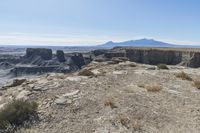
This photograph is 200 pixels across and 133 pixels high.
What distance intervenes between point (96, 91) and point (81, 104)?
2.33 m

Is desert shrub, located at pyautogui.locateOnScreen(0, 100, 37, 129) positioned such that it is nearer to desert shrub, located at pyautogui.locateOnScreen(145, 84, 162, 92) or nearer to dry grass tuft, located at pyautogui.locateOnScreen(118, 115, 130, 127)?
dry grass tuft, located at pyautogui.locateOnScreen(118, 115, 130, 127)

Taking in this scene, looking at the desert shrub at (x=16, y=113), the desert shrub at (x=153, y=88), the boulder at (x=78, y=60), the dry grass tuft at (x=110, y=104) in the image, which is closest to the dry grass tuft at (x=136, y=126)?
the dry grass tuft at (x=110, y=104)

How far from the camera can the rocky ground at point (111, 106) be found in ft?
37.7

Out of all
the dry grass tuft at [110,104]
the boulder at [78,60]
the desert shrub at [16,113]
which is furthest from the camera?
the boulder at [78,60]

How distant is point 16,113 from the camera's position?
12.1 meters

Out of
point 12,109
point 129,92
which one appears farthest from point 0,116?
point 129,92

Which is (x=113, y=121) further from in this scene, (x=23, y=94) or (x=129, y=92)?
(x=23, y=94)

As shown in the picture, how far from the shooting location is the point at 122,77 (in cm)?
2077

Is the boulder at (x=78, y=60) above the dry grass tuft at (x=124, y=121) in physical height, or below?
below

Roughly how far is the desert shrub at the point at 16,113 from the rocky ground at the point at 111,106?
508mm

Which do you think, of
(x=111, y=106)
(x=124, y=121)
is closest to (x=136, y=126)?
(x=124, y=121)

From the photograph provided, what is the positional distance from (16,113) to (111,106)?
388cm

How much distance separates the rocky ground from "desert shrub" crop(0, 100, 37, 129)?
51 cm

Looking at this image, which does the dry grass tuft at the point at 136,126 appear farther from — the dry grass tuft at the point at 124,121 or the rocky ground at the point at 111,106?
the dry grass tuft at the point at 124,121
